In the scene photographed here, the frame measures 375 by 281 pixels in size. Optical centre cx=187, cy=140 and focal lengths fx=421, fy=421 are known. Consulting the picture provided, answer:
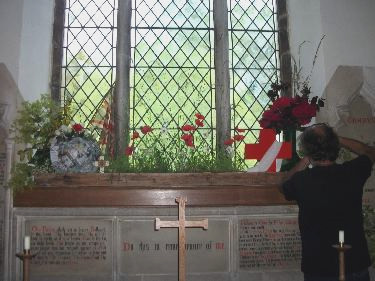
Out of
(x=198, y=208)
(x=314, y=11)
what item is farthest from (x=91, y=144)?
(x=314, y=11)

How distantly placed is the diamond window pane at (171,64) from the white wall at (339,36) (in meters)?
1.13

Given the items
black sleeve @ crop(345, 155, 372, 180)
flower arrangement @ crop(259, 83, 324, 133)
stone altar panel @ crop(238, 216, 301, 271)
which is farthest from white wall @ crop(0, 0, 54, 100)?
black sleeve @ crop(345, 155, 372, 180)

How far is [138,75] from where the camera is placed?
4594 mm

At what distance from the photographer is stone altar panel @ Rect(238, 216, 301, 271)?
3.22 meters

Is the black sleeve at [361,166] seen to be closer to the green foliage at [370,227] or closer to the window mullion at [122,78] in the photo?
the green foliage at [370,227]

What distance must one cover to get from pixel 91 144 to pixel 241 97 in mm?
1998

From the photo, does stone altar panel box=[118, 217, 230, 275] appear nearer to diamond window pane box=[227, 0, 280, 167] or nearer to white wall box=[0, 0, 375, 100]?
diamond window pane box=[227, 0, 280, 167]

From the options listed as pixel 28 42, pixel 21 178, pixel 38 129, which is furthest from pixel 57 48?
pixel 21 178

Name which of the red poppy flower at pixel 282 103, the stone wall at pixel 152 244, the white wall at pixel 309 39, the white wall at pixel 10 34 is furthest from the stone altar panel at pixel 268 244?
the white wall at pixel 10 34

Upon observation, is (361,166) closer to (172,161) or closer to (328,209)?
(328,209)

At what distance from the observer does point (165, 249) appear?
10.5ft

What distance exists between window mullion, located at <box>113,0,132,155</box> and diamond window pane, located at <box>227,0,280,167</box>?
1.14 meters

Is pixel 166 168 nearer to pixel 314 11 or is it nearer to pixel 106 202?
pixel 106 202

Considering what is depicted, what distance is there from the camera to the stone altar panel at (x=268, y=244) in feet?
10.6
